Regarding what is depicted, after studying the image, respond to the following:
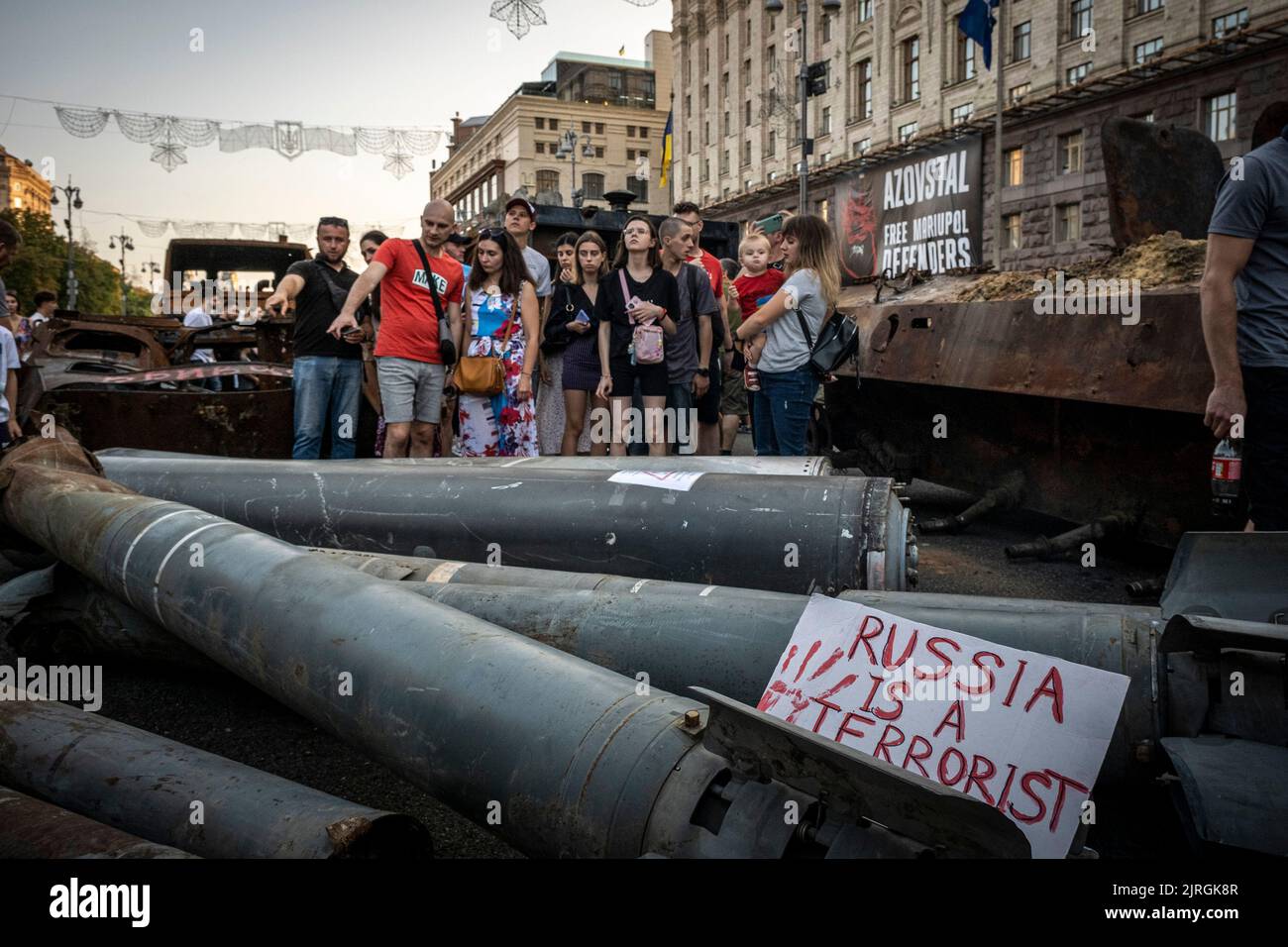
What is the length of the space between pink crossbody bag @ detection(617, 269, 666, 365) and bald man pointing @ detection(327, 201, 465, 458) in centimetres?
114

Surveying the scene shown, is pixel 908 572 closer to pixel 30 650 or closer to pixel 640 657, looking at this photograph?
pixel 640 657

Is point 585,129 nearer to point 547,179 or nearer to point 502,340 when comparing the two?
point 547,179

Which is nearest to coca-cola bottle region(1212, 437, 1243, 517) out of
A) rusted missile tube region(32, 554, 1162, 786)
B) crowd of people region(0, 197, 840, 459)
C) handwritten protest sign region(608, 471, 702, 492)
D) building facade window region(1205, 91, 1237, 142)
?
rusted missile tube region(32, 554, 1162, 786)

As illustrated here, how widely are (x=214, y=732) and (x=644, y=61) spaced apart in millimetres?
70267

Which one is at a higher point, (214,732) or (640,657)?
(640,657)

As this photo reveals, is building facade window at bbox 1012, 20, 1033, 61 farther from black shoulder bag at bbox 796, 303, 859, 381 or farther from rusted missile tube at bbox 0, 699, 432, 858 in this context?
rusted missile tube at bbox 0, 699, 432, 858

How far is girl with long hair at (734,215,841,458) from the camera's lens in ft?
17.9

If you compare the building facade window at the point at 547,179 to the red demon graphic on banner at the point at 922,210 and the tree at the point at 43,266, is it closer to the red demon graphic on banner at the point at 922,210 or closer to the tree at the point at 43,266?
the tree at the point at 43,266

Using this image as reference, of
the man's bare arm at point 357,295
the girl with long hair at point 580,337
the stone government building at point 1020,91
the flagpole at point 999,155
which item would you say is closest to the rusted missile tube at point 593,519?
→ the man's bare arm at point 357,295

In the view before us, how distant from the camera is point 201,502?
434 cm

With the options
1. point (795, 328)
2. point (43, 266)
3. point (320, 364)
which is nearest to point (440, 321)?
point (320, 364)

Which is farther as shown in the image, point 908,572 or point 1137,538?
point 1137,538

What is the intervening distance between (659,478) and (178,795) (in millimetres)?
2242
